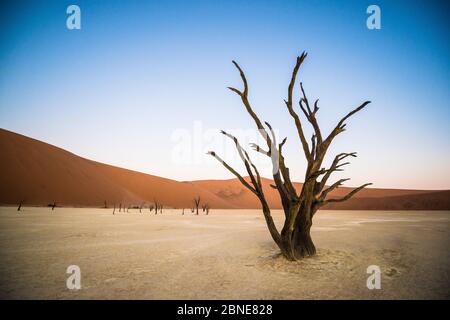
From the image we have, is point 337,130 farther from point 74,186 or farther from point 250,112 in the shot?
point 74,186

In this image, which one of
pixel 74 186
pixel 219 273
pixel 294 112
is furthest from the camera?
pixel 74 186

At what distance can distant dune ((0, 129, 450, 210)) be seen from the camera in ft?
154

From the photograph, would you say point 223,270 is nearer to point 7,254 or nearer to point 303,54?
point 303,54

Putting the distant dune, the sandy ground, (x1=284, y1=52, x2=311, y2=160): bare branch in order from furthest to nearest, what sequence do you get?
1. the distant dune
2. (x1=284, y1=52, x2=311, y2=160): bare branch
3. the sandy ground

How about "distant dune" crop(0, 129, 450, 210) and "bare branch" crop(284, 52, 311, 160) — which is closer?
"bare branch" crop(284, 52, 311, 160)

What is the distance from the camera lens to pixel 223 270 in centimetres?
584

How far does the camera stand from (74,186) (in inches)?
2203

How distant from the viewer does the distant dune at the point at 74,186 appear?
47.0 m

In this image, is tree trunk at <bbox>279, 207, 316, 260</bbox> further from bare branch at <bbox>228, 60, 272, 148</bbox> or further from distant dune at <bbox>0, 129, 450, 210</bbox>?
distant dune at <bbox>0, 129, 450, 210</bbox>

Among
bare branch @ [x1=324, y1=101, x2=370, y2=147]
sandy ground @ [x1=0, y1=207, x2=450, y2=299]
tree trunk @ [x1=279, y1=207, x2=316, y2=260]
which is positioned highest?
bare branch @ [x1=324, y1=101, x2=370, y2=147]

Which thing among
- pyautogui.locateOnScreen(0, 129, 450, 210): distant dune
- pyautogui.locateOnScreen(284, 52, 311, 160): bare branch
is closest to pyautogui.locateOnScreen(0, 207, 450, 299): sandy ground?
pyautogui.locateOnScreen(284, 52, 311, 160): bare branch

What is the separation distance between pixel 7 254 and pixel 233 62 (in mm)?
8337

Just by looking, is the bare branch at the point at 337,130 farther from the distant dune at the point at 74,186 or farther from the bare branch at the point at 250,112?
the distant dune at the point at 74,186

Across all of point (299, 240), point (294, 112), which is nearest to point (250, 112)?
point (294, 112)
